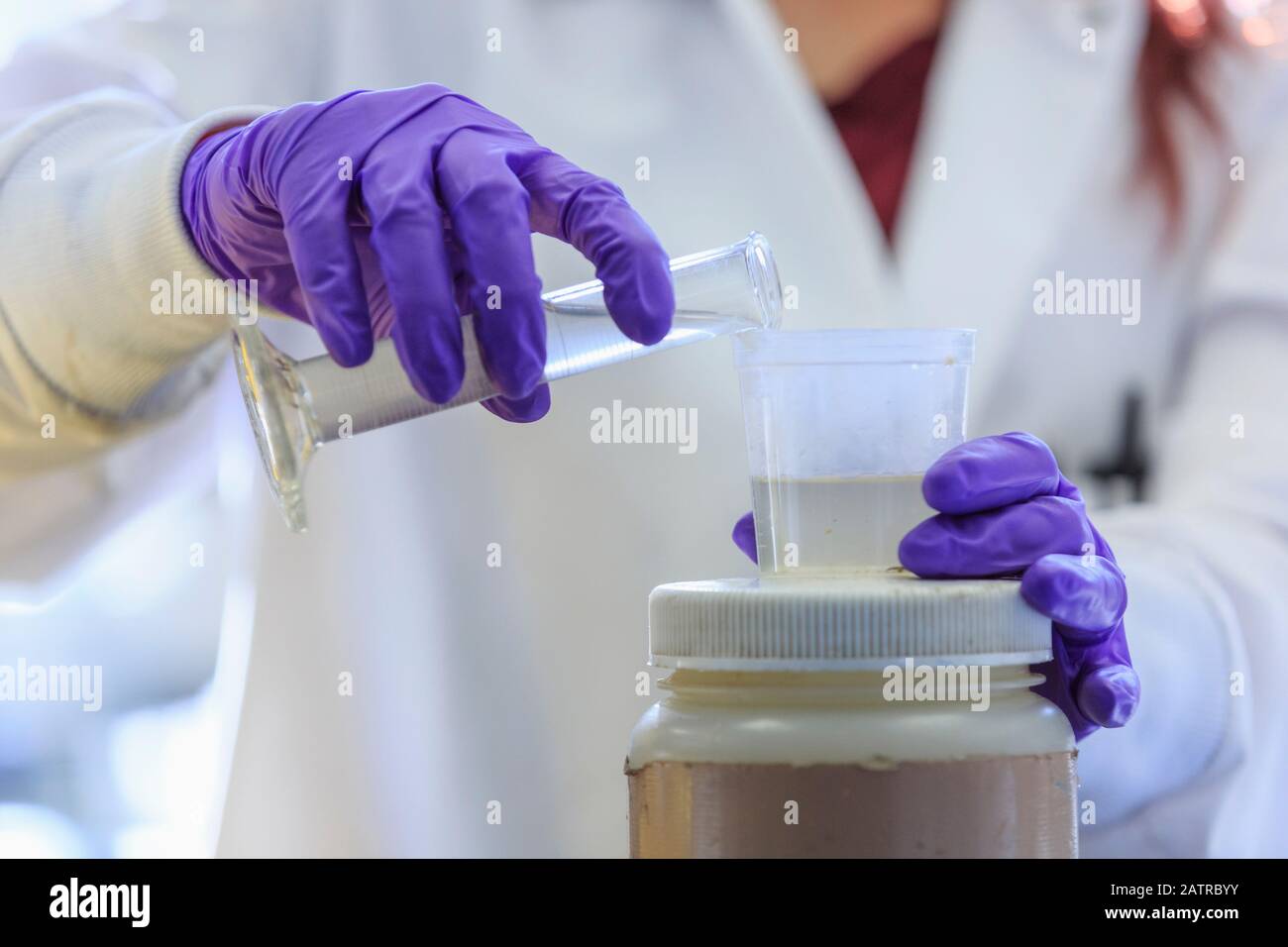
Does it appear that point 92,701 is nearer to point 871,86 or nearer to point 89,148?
point 89,148

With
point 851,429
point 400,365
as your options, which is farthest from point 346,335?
point 851,429

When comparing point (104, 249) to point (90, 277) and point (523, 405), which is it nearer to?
point (90, 277)

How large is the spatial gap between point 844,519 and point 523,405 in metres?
0.31

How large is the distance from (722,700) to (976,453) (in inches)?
10.4

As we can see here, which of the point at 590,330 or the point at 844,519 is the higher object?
the point at 590,330

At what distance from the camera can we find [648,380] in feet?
5.00

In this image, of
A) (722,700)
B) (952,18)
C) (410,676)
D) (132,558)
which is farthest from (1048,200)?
(132,558)

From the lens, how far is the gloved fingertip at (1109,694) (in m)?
0.85

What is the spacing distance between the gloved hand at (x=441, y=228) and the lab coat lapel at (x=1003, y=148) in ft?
2.51

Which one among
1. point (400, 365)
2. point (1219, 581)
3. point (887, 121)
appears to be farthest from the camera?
point (887, 121)

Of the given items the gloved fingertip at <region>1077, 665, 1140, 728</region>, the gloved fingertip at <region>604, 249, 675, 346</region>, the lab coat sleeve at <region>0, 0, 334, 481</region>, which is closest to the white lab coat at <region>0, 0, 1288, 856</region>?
the lab coat sleeve at <region>0, 0, 334, 481</region>

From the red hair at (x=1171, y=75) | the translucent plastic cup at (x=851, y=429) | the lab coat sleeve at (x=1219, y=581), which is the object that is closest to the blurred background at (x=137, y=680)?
the translucent plastic cup at (x=851, y=429)

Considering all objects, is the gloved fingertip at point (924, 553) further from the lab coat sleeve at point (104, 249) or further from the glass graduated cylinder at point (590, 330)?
the lab coat sleeve at point (104, 249)
